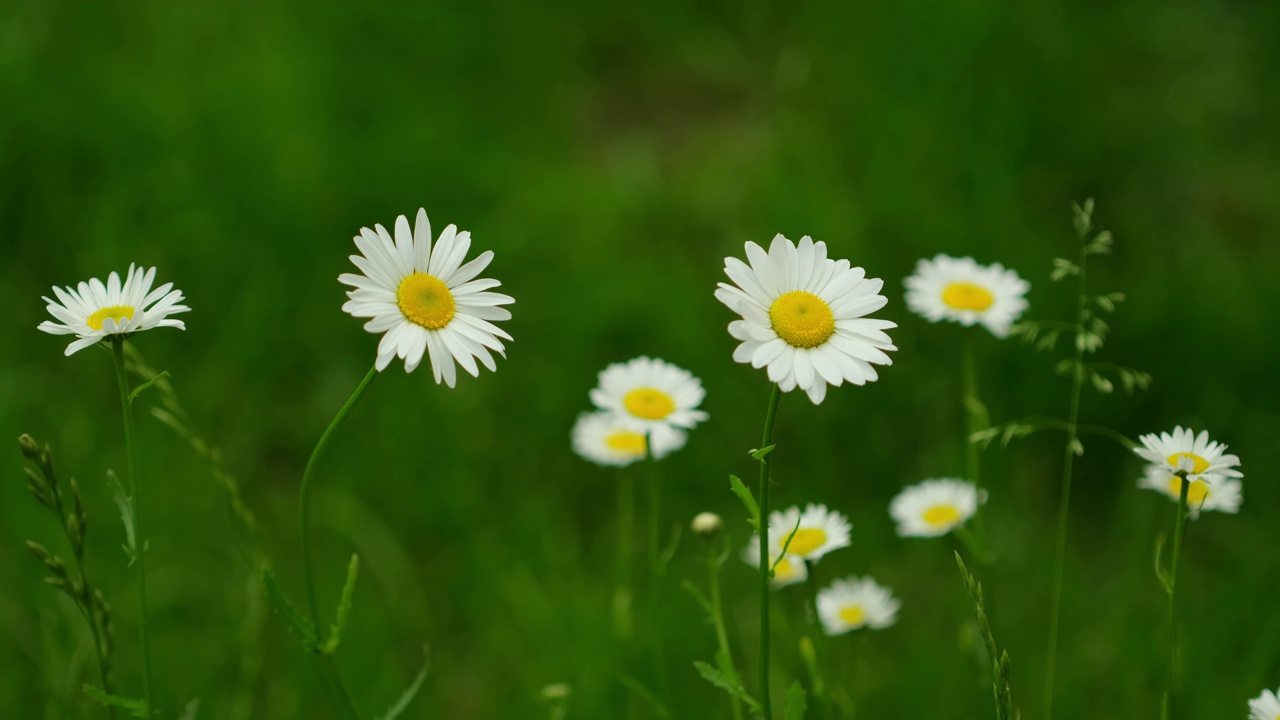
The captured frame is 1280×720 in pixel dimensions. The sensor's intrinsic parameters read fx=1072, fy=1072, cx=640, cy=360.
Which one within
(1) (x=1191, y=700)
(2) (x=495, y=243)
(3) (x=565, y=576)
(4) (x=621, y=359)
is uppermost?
(2) (x=495, y=243)

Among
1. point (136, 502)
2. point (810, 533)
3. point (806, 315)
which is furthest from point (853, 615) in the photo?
point (136, 502)

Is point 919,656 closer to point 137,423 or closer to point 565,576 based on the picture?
point 565,576

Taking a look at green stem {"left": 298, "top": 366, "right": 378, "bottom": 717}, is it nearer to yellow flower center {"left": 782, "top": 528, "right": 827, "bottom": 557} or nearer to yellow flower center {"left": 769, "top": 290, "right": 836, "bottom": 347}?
yellow flower center {"left": 769, "top": 290, "right": 836, "bottom": 347}

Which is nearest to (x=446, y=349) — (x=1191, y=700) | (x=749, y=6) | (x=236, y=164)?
(x=1191, y=700)

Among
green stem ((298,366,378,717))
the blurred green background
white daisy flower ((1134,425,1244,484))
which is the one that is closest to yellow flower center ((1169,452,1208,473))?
white daisy flower ((1134,425,1244,484))

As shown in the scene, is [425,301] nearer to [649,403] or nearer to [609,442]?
[649,403]

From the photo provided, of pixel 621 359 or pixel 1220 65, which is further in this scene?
pixel 1220 65

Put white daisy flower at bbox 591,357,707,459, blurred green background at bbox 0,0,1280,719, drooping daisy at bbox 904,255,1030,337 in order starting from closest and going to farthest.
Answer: white daisy flower at bbox 591,357,707,459 < drooping daisy at bbox 904,255,1030,337 < blurred green background at bbox 0,0,1280,719
